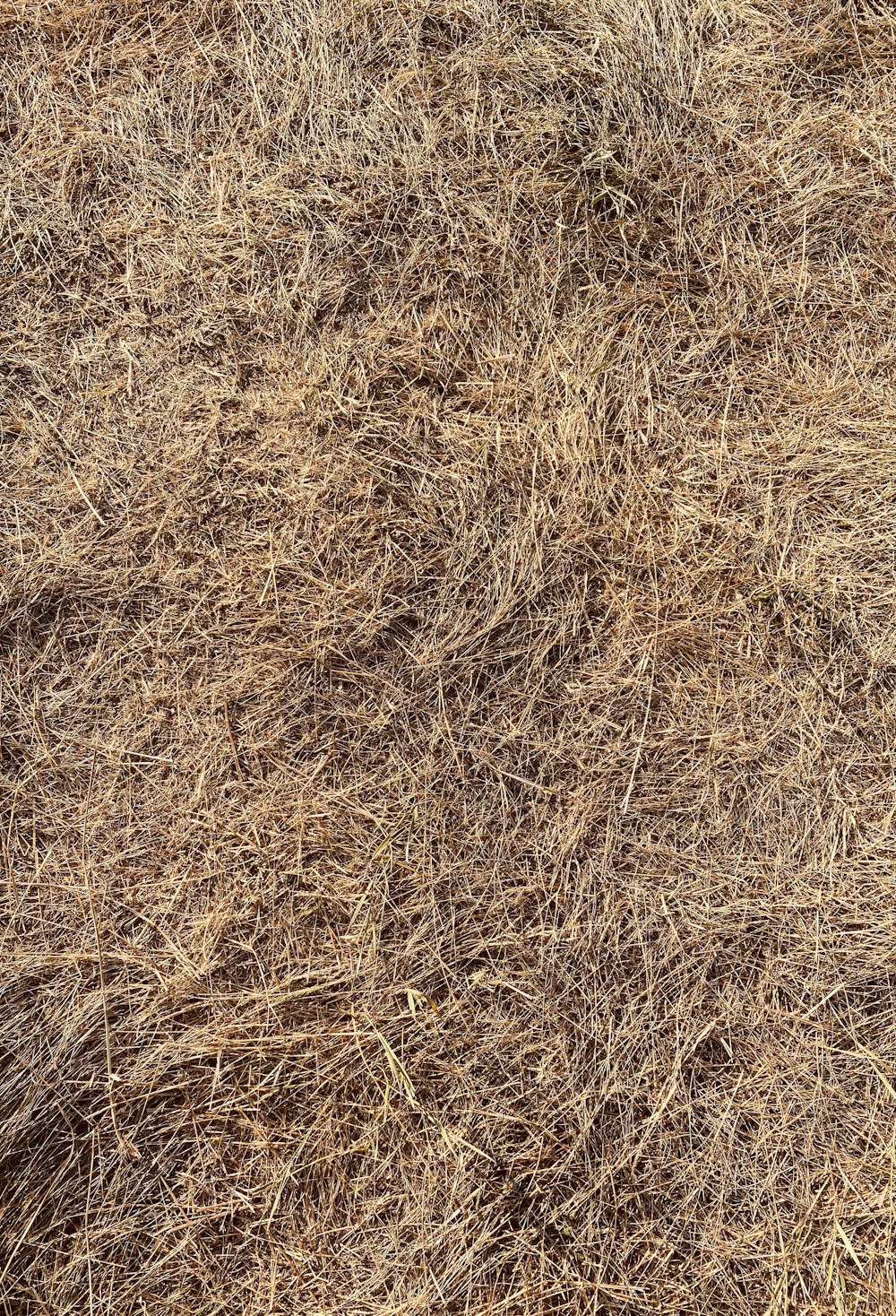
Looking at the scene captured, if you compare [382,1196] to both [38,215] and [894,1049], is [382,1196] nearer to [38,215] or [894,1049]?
[894,1049]

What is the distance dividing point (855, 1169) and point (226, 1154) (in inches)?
54.4

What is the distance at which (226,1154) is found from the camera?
1.83 m

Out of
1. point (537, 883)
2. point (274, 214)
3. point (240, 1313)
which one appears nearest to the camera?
point (240, 1313)

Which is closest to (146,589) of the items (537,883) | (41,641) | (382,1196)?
(41,641)

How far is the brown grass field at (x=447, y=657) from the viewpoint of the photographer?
1.83 meters

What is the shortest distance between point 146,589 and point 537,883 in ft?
3.69

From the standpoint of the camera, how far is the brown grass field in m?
1.83

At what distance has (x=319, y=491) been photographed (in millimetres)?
1999

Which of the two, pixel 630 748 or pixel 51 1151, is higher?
pixel 630 748

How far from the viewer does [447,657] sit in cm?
196

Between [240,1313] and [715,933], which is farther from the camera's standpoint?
[715,933]

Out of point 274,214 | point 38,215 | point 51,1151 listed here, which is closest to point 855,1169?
point 51,1151

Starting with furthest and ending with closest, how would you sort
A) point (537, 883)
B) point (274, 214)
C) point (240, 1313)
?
point (274, 214) → point (537, 883) → point (240, 1313)

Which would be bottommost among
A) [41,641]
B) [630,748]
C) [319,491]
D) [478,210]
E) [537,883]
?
[537,883]
